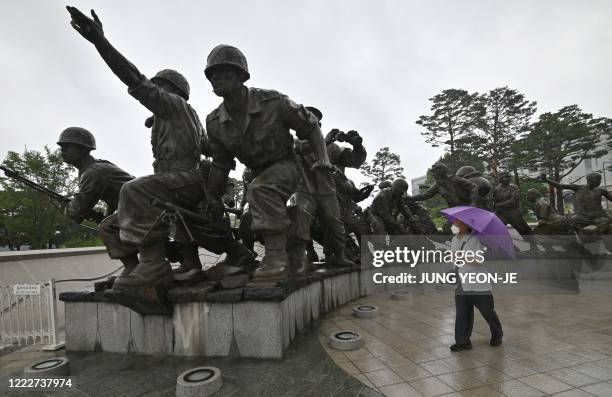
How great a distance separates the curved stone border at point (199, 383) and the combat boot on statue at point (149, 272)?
1078 mm

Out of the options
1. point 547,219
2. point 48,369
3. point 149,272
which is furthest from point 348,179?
point 547,219

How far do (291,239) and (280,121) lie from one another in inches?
69.3

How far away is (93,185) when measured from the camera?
4.05 m

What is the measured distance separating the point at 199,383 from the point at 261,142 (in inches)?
103

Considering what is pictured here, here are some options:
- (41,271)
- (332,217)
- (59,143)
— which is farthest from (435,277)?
(41,271)

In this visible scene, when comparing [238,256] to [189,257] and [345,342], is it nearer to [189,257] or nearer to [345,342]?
[189,257]

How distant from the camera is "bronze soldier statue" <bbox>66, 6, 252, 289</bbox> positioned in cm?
308

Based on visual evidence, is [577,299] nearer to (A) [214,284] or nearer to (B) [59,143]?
(A) [214,284]

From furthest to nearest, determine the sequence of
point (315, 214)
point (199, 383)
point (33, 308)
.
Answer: point (315, 214) → point (33, 308) → point (199, 383)

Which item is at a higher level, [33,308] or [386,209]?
[386,209]

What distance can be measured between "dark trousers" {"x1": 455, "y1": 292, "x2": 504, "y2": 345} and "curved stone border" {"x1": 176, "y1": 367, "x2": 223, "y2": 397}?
2.64m

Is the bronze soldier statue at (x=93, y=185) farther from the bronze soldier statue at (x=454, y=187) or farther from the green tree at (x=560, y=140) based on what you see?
the green tree at (x=560, y=140)

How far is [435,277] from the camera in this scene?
8.13 m

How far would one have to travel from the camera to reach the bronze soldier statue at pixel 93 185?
3.91 metres
